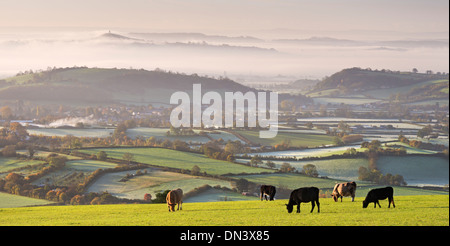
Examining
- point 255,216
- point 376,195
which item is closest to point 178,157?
point 376,195

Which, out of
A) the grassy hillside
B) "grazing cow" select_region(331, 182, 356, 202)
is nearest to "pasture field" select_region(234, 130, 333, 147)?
the grassy hillside

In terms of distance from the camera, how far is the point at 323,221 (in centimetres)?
2184

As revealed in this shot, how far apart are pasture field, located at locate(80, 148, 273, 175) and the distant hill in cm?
6625

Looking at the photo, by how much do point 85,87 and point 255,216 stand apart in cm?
15491

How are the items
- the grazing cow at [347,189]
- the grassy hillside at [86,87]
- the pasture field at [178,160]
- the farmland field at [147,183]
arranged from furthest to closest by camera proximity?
1. the grassy hillside at [86,87]
2. the pasture field at [178,160]
3. the farmland field at [147,183]
4. the grazing cow at [347,189]

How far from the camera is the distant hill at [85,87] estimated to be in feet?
529

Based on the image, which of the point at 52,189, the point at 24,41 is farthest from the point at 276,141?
the point at 24,41

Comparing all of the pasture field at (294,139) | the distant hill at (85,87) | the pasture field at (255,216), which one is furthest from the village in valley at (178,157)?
the pasture field at (255,216)

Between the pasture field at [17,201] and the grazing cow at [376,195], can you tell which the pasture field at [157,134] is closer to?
the pasture field at [17,201]

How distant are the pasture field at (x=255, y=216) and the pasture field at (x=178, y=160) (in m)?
59.6

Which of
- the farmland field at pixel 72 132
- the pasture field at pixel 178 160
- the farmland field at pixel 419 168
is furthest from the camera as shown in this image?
the farmland field at pixel 72 132

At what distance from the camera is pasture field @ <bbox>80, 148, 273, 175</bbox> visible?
91500 millimetres

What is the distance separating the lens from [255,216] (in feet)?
79.6
